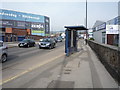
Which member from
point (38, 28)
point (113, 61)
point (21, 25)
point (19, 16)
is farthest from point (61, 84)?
point (38, 28)

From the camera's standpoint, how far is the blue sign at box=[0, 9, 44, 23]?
66.5 m

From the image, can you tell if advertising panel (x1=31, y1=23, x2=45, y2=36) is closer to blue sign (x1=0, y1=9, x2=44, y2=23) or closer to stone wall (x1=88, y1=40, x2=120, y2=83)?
blue sign (x1=0, y1=9, x2=44, y2=23)

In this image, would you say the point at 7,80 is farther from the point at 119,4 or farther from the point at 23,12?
the point at 23,12

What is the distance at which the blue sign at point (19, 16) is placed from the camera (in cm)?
6654

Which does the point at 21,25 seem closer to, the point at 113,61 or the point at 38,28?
the point at 38,28

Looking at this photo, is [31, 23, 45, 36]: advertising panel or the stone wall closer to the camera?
the stone wall

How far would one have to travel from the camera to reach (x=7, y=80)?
5.57m

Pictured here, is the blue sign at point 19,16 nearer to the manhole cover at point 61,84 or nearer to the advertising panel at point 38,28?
the advertising panel at point 38,28

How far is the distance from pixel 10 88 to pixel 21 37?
53.8 meters

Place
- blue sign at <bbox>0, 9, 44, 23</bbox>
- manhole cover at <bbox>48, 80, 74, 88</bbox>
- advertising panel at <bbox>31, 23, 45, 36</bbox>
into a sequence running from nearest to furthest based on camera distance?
manhole cover at <bbox>48, 80, 74, 88</bbox>
blue sign at <bbox>0, 9, 44, 23</bbox>
advertising panel at <bbox>31, 23, 45, 36</bbox>

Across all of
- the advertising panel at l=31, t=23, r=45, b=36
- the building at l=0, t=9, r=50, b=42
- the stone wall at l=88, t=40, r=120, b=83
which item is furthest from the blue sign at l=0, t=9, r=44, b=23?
the stone wall at l=88, t=40, r=120, b=83

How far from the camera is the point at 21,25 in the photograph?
7494 centimetres

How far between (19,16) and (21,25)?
482 cm

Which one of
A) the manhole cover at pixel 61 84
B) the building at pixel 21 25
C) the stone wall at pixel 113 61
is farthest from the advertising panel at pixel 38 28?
the manhole cover at pixel 61 84
